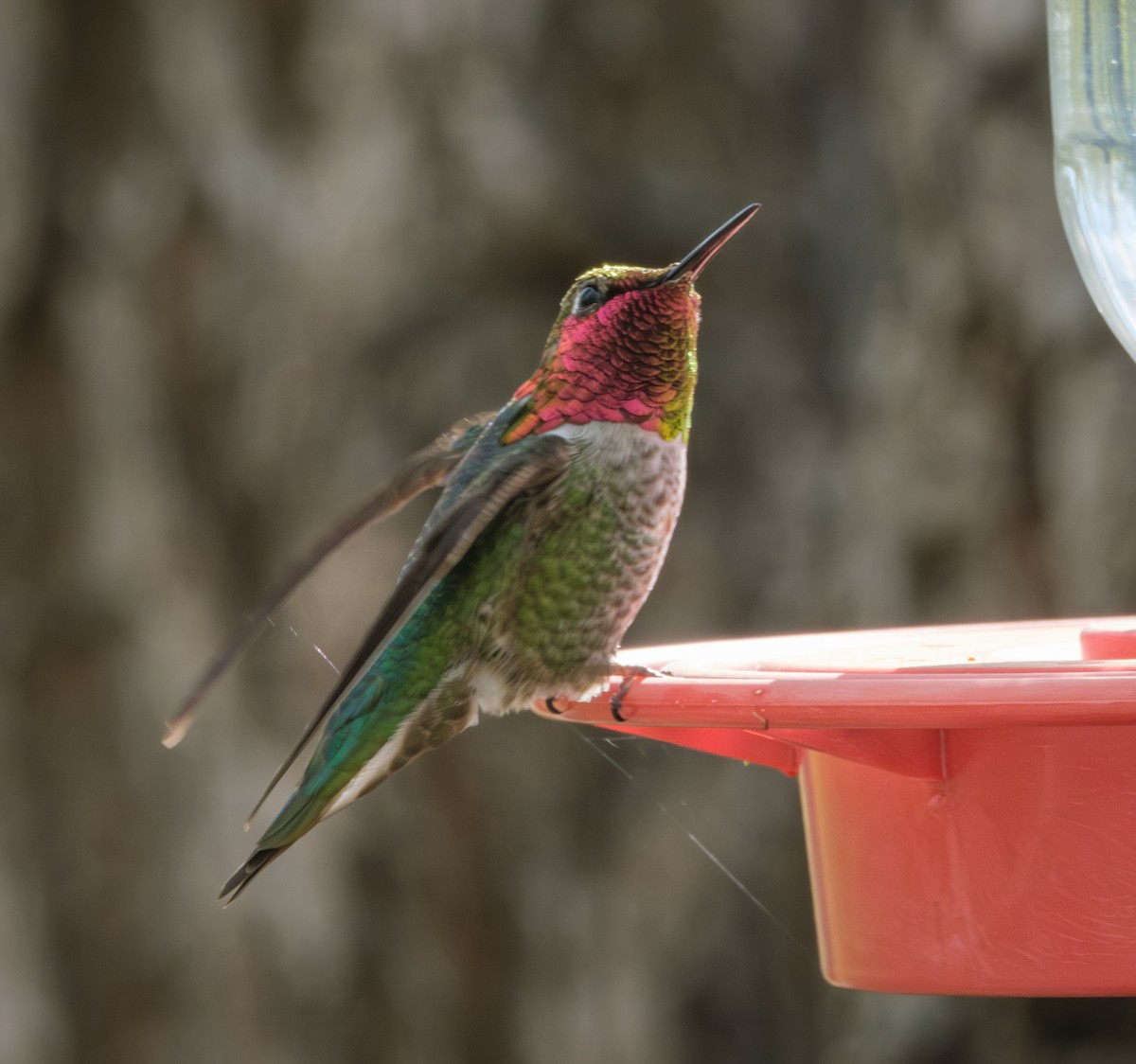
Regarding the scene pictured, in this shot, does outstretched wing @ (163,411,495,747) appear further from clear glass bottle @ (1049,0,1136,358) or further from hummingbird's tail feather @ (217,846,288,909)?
clear glass bottle @ (1049,0,1136,358)

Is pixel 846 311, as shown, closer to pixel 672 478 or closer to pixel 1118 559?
pixel 1118 559

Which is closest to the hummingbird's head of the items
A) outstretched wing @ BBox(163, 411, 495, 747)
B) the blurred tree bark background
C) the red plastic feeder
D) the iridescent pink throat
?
the iridescent pink throat

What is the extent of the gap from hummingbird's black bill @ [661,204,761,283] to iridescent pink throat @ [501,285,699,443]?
0.04 meters

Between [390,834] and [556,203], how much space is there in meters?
1.74

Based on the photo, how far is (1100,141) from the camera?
214 cm

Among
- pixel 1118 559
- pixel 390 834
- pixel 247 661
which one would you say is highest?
pixel 247 661

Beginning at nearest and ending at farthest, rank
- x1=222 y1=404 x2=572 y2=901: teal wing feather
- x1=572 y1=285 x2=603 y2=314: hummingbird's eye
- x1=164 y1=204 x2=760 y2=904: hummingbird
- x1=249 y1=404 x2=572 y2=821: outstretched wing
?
x1=249 y1=404 x2=572 y2=821: outstretched wing < x1=222 y1=404 x2=572 y2=901: teal wing feather < x1=164 y1=204 x2=760 y2=904: hummingbird < x1=572 y1=285 x2=603 y2=314: hummingbird's eye

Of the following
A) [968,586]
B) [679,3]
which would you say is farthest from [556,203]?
[968,586]

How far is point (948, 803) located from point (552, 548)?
2.79 feet

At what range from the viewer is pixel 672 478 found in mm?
2303

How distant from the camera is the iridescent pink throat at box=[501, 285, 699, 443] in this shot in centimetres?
230

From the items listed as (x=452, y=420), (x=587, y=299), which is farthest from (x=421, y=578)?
(x=452, y=420)

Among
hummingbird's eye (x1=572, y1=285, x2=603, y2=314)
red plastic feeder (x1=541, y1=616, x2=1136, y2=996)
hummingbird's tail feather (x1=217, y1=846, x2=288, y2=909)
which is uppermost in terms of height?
hummingbird's eye (x1=572, y1=285, x2=603, y2=314)

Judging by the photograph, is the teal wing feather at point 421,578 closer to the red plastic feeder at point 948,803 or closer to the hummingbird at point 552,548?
the hummingbird at point 552,548
